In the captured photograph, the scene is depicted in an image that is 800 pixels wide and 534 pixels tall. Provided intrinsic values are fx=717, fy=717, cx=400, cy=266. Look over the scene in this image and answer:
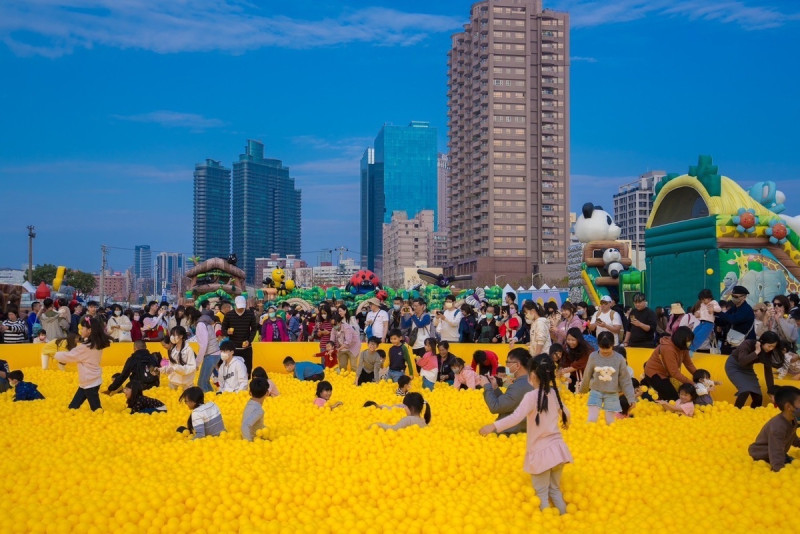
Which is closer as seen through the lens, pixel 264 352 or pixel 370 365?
pixel 370 365

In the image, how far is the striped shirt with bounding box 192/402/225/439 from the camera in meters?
9.07

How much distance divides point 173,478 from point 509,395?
3.72m

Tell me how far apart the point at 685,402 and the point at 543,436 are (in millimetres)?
5029

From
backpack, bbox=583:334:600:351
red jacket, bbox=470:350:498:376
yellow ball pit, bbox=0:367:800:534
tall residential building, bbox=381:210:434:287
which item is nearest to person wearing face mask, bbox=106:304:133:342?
yellow ball pit, bbox=0:367:800:534

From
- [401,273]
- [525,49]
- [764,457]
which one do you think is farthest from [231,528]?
[401,273]

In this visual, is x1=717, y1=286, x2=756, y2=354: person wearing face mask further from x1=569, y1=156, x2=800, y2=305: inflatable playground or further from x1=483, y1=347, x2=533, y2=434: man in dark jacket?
x1=569, y1=156, x2=800, y2=305: inflatable playground

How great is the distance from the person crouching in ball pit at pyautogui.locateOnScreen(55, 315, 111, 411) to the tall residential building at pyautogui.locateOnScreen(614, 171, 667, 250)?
14395 centimetres

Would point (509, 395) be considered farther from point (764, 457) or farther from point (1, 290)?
point (1, 290)

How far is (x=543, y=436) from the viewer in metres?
6.52

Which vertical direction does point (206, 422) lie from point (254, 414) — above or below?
below

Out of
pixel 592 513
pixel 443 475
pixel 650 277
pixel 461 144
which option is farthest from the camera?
pixel 461 144

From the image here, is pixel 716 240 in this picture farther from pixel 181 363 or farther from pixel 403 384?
pixel 181 363

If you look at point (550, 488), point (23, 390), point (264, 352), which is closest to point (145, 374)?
point (23, 390)

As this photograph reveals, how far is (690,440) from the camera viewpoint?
9125mm
